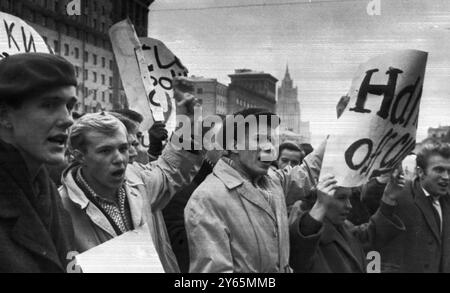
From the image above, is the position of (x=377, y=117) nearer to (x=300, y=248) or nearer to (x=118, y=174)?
(x=300, y=248)

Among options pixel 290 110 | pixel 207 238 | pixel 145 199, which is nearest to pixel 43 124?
pixel 145 199

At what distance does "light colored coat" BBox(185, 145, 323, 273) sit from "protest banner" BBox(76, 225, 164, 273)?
18 cm

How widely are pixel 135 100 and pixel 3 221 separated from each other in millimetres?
Result: 1159

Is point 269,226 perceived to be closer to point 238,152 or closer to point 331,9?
point 238,152

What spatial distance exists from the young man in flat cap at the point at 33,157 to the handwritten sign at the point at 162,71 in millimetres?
925

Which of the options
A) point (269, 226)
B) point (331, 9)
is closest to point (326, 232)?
point (269, 226)

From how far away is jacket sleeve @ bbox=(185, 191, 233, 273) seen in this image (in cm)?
236

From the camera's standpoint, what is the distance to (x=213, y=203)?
2473mm

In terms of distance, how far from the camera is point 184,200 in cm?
311

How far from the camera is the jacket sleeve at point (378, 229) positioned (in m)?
2.83

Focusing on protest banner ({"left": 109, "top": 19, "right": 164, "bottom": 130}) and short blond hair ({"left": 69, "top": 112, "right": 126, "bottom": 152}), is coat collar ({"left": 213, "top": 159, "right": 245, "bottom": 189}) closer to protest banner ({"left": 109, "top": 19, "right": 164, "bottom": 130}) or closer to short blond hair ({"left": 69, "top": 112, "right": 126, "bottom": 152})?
short blond hair ({"left": 69, "top": 112, "right": 126, "bottom": 152})

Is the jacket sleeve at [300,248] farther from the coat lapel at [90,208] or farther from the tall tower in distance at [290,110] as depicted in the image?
the coat lapel at [90,208]

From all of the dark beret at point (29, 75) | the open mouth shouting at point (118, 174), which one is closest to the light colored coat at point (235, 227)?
the open mouth shouting at point (118, 174)

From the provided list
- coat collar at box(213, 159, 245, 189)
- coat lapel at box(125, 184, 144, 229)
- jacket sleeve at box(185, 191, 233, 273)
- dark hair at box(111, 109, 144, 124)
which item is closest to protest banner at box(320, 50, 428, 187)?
coat collar at box(213, 159, 245, 189)
